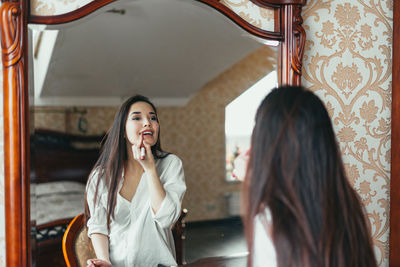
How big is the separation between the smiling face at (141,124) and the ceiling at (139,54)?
4cm

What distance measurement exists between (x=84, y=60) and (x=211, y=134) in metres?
0.43

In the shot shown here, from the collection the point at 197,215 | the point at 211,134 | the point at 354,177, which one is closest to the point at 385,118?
the point at 354,177

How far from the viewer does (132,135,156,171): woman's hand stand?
43.8 inches

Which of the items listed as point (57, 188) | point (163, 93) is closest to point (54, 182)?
point (57, 188)

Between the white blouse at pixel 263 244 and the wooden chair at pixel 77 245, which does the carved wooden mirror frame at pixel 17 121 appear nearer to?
the wooden chair at pixel 77 245

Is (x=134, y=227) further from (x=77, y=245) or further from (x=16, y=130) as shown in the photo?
(x=16, y=130)

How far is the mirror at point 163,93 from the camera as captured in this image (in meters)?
1.07

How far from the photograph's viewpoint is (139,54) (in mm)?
1126

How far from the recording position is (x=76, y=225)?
1.08m

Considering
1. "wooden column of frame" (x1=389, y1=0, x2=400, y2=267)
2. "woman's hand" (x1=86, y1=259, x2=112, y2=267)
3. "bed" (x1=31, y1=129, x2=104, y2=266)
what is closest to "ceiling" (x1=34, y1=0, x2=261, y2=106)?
"bed" (x1=31, y1=129, x2=104, y2=266)

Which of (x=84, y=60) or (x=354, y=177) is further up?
(x=84, y=60)

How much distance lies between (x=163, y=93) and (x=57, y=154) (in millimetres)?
342

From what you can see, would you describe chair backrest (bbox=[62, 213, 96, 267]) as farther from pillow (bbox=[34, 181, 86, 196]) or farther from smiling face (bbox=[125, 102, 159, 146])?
smiling face (bbox=[125, 102, 159, 146])

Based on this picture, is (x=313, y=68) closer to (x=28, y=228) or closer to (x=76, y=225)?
(x=76, y=225)
